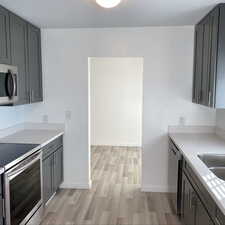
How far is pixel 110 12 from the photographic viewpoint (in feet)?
8.95

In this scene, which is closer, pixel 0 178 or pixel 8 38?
pixel 0 178

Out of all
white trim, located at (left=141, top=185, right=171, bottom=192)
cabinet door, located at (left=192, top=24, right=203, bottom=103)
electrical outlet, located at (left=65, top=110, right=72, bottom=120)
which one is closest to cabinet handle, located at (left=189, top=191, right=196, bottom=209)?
cabinet door, located at (left=192, top=24, right=203, bottom=103)

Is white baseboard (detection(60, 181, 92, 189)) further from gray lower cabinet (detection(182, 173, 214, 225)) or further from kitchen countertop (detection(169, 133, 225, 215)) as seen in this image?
gray lower cabinet (detection(182, 173, 214, 225))

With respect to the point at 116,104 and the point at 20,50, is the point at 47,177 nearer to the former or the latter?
the point at 20,50

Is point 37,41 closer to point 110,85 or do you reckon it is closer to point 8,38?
point 8,38

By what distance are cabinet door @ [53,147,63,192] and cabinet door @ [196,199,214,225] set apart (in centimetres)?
202

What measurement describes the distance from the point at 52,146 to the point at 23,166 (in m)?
0.93

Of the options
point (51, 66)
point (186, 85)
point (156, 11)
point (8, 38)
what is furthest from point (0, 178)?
point (186, 85)

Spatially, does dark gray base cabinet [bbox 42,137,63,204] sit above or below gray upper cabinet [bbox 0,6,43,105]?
below

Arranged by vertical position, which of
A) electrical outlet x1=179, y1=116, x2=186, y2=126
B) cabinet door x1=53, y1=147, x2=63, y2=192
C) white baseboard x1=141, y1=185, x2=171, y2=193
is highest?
electrical outlet x1=179, y1=116, x2=186, y2=126

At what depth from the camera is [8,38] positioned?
2605 millimetres

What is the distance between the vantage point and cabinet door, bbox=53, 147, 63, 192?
131 inches

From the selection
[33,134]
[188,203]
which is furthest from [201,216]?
[33,134]

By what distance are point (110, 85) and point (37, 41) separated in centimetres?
296
